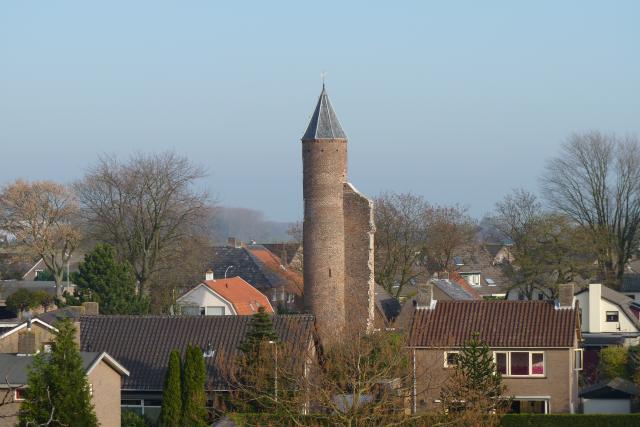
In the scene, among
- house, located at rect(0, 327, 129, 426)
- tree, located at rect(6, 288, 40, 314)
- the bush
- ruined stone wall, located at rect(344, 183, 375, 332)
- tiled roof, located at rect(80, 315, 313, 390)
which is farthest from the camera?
tree, located at rect(6, 288, 40, 314)

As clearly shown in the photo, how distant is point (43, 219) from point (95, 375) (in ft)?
145

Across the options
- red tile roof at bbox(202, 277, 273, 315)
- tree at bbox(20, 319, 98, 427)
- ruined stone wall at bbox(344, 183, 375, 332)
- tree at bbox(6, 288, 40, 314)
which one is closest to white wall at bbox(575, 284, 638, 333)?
ruined stone wall at bbox(344, 183, 375, 332)

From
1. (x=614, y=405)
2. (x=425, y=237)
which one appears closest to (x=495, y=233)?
(x=425, y=237)

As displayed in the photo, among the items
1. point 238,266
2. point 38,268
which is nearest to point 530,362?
point 238,266

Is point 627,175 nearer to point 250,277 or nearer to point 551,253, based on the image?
point 551,253

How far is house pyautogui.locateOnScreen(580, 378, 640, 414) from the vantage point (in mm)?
42375

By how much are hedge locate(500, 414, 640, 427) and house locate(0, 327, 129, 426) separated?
11750mm

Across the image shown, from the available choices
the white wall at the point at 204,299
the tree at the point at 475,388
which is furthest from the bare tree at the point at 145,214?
the tree at the point at 475,388

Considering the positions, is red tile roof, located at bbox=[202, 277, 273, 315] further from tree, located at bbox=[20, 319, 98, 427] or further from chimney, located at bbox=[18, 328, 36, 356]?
tree, located at bbox=[20, 319, 98, 427]

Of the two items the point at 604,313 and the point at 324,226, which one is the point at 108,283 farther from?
the point at 604,313

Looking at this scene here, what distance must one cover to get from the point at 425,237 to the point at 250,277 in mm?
11832

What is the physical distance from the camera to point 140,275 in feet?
236

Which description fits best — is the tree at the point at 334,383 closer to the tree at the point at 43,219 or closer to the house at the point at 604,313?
the house at the point at 604,313

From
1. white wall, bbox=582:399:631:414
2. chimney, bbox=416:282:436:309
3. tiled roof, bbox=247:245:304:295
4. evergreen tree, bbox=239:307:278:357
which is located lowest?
white wall, bbox=582:399:631:414
